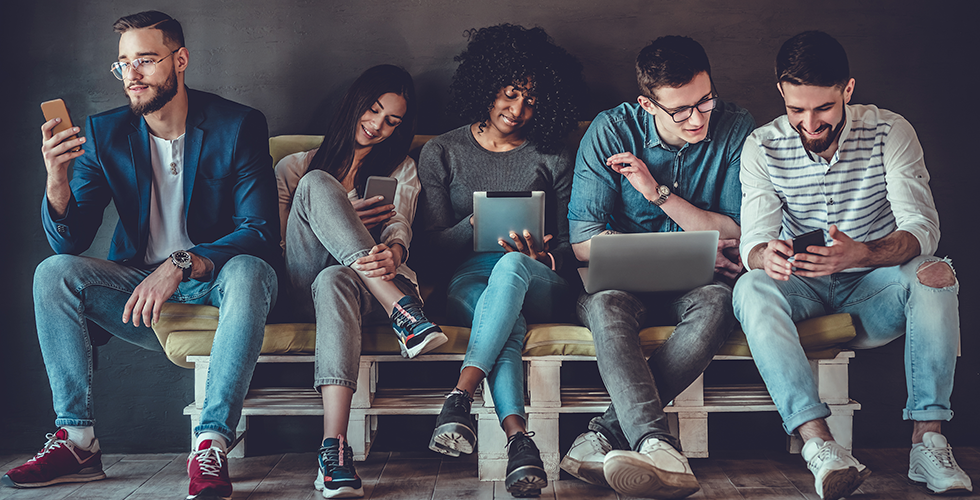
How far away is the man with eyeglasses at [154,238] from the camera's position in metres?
1.62

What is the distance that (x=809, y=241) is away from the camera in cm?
161

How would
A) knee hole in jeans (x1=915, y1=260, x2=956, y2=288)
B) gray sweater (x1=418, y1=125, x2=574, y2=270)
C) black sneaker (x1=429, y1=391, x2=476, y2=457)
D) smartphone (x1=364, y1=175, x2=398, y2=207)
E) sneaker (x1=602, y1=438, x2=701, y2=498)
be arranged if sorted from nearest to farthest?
sneaker (x1=602, y1=438, x2=701, y2=498) < black sneaker (x1=429, y1=391, x2=476, y2=457) < knee hole in jeans (x1=915, y1=260, x2=956, y2=288) < smartphone (x1=364, y1=175, x2=398, y2=207) < gray sweater (x1=418, y1=125, x2=574, y2=270)

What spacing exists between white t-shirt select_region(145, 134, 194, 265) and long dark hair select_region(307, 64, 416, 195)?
1.31ft

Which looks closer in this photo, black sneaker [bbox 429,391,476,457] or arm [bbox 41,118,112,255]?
black sneaker [bbox 429,391,476,457]

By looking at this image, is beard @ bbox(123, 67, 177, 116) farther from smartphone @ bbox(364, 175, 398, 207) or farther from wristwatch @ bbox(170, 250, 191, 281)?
smartphone @ bbox(364, 175, 398, 207)

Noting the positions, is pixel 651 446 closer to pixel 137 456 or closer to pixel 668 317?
pixel 668 317

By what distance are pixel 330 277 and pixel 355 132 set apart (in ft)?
2.13

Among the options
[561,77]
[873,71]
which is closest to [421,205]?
[561,77]

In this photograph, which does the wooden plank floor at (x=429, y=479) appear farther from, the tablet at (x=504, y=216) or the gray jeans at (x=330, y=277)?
the tablet at (x=504, y=216)

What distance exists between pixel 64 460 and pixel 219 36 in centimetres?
145

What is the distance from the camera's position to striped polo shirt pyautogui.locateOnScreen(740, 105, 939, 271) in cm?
172

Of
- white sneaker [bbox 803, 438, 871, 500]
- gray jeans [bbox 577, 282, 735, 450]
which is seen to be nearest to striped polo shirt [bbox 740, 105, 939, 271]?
gray jeans [bbox 577, 282, 735, 450]

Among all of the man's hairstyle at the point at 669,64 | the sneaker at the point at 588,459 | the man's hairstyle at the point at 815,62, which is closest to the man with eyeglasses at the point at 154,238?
the sneaker at the point at 588,459

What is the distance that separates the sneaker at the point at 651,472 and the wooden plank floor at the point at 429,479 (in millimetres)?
178
